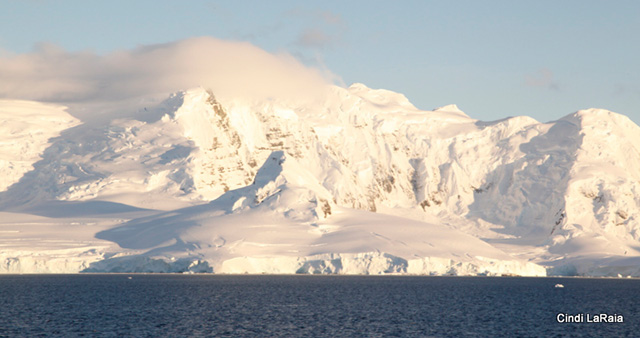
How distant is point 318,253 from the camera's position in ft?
649

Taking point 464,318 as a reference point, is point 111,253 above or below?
above

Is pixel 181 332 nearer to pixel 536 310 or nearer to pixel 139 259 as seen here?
pixel 536 310

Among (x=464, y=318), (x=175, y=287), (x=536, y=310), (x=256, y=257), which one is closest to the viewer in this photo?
(x=464, y=318)

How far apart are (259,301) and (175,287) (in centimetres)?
3319

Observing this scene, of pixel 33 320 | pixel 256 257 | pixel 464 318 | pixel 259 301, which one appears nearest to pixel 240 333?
pixel 33 320

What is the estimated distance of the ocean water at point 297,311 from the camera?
86.9 meters

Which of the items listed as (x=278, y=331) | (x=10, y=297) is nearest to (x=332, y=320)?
(x=278, y=331)

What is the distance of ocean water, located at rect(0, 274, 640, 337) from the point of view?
86938 mm

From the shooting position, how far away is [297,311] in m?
107

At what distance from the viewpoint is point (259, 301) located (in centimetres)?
12212

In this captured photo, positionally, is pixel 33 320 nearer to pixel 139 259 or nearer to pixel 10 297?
pixel 10 297

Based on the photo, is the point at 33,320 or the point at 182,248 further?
the point at 182,248

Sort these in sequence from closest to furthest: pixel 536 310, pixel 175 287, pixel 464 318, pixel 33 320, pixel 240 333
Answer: pixel 240 333 → pixel 33 320 → pixel 464 318 → pixel 536 310 → pixel 175 287

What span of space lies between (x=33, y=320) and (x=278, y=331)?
2706cm
